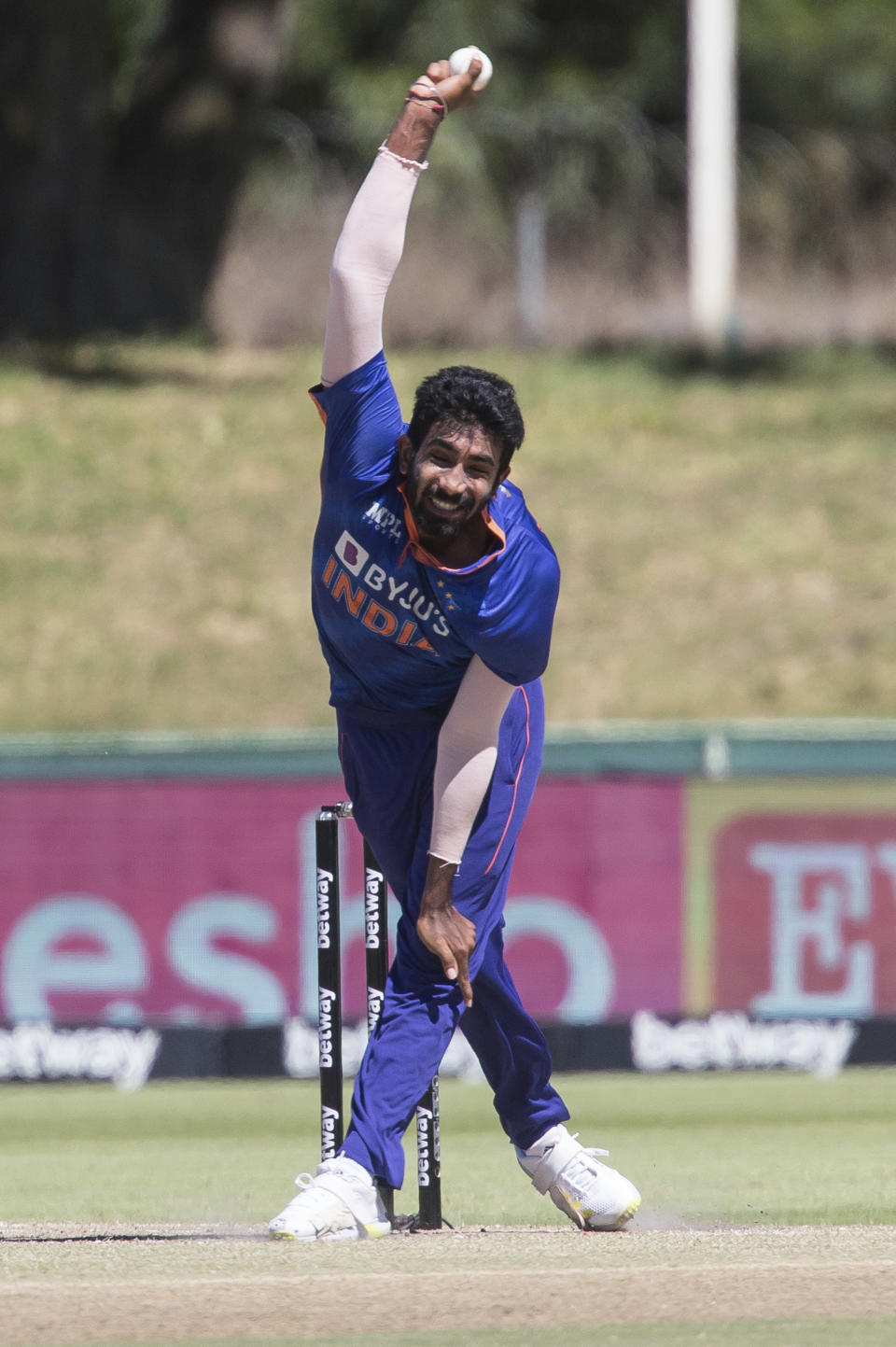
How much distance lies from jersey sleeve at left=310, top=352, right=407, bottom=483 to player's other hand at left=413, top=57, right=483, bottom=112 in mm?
599

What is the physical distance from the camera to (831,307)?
30328 mm

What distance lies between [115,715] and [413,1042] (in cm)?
1181

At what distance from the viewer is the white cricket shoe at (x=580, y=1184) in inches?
185

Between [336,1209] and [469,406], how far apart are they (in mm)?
1778

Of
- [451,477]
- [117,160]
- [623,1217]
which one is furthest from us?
[117,160]

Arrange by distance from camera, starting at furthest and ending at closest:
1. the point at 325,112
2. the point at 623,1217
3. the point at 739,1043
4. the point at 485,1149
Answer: the point at 325,112, the point at 739,1043, the point at 485,1149, the point at 623,1217

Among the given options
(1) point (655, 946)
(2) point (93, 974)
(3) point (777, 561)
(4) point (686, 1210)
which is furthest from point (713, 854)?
(3) point (777, 561)

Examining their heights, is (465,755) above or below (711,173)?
below

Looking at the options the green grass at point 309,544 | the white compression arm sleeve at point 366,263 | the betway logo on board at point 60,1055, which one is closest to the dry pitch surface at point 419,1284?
the white compression arm sleeve at point 366,263

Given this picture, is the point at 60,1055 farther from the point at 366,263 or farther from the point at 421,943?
the point at 366,263

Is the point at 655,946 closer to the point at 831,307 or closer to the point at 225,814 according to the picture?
the point at 225,814

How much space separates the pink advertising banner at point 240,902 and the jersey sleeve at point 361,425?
6.16m

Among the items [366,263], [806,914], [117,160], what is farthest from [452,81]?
[117,160]

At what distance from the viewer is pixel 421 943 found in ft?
14.6
